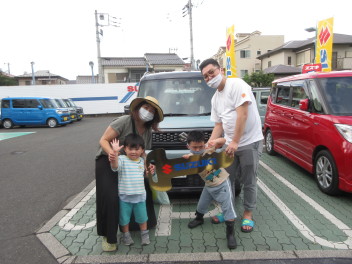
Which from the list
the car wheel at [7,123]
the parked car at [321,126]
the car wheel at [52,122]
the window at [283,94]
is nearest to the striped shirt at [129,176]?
the parked car at [321,126]

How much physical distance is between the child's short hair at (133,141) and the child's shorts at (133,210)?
24.0 inches

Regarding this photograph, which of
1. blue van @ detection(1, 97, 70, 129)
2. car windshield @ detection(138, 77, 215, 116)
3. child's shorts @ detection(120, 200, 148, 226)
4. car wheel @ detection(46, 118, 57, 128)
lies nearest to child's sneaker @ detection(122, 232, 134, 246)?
child's shorts @ detection(120, 200, 148, 226)

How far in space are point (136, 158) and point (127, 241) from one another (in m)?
0.92

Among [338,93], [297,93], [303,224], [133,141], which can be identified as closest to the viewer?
[133,141]

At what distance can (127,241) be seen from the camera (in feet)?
9.39

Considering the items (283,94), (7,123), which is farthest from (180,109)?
(7,123)

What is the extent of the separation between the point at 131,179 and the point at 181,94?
2.38 metres

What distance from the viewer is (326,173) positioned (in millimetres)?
4043

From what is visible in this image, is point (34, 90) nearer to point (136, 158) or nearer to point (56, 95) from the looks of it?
point (56, 95)

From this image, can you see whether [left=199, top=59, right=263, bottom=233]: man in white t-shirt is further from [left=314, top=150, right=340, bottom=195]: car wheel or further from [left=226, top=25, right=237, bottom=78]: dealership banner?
[left=226, top=25, right=237, bottom=78]: dealership banner

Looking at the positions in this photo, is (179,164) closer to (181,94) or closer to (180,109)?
(180,109)

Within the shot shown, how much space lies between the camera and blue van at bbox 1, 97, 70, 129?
15.9m

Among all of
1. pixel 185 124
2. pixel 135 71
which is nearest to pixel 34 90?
pixel 135 71

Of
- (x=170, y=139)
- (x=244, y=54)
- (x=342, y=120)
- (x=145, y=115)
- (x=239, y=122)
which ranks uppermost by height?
(x=244, y=54)
